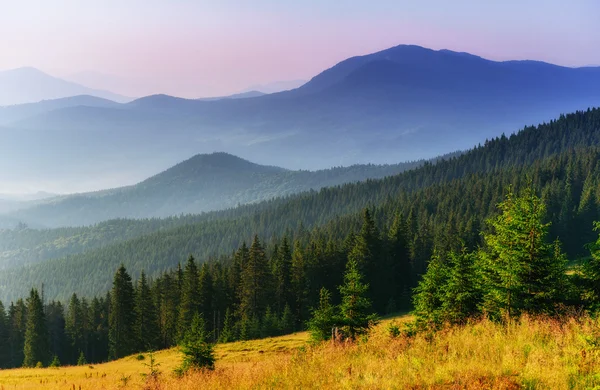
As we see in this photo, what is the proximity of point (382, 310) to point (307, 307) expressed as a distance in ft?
39.9

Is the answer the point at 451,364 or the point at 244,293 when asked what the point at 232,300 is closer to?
the point at 244,293

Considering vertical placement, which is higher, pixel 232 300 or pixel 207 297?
pixel 207 297

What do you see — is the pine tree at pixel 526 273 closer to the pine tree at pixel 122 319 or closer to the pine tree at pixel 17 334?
the pine tree at pixel 122 319

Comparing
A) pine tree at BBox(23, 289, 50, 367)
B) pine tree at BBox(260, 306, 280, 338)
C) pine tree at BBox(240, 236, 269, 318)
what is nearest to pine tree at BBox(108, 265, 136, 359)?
pine tree at BBox(23, 289, 50, 367)

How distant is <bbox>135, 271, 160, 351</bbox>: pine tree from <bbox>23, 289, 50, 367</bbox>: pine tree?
58.4 ft

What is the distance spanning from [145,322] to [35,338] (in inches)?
760

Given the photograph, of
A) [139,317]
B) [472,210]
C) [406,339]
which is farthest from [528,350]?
[472,210]

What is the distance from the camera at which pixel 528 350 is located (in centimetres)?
1104

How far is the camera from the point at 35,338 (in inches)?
2692

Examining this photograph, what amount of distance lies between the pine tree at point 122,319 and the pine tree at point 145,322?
945mm

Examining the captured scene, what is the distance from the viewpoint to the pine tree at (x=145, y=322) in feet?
217

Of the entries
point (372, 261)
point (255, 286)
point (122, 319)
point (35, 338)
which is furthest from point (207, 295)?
point (35, 338)

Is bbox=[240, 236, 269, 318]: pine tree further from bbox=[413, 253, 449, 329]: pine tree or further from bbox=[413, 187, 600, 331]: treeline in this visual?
bbox=[413, 187, 600, 331]: treeline

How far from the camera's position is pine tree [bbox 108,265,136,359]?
213 feet
